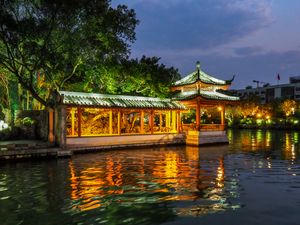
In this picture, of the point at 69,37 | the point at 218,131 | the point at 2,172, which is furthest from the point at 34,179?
the point at 218,131

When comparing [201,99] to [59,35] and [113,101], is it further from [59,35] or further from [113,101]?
[59,35]

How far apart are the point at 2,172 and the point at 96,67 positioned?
39.2 ft

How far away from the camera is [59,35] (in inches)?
853

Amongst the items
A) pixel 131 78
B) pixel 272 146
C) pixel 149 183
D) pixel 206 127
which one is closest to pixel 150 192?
pixel 149 183

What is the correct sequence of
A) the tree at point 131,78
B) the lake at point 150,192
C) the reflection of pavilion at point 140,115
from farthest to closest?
1. the tree at point 131,78
2. the reflection of pavilion at point 140,115
3. the lake at point 150,192

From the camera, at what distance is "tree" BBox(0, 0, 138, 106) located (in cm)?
1928

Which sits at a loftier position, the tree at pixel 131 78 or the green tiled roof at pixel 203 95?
the tree at pixel 131 78

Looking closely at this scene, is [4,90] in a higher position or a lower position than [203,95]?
higher

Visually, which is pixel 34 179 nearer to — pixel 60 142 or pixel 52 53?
pixel 60 142

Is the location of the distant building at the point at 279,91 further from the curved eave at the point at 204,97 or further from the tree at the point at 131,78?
the tree at the point at 131,78

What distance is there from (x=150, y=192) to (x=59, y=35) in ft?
48.5

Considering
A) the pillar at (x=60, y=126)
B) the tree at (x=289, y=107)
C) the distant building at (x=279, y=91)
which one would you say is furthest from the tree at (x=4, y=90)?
the distant building at (x=279, y=91)

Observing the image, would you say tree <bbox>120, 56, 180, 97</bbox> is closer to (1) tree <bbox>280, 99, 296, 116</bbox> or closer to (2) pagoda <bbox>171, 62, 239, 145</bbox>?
(2) pagoda <bbox>171, 62, 239, 145</bbox>

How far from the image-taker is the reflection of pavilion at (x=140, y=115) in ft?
74.2
